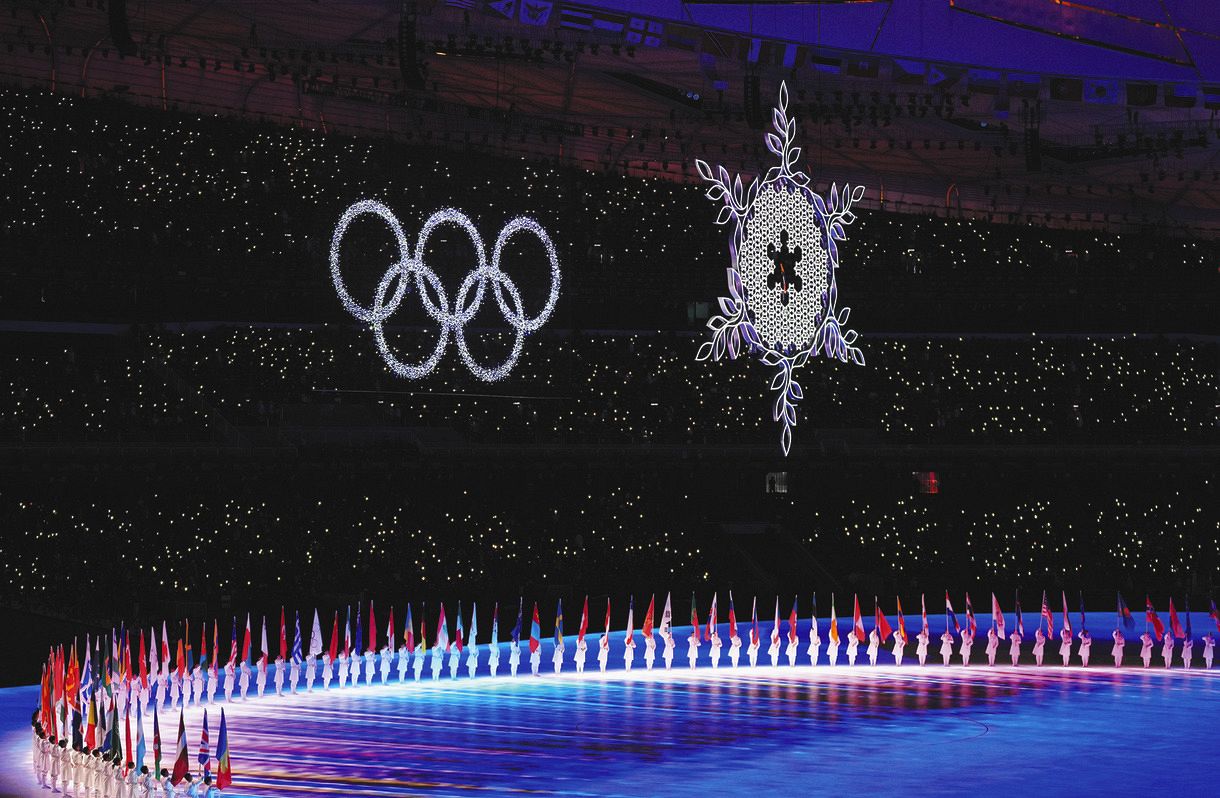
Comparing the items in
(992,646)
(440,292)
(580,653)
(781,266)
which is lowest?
(580,653)

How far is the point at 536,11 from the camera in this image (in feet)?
96.8

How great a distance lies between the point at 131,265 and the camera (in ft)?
105

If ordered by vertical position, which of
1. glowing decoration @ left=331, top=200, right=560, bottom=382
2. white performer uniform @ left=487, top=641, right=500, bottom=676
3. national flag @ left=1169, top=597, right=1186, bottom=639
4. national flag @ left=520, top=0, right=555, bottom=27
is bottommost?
white performer uniform @ left=487, top=641, right=500, bottom=676

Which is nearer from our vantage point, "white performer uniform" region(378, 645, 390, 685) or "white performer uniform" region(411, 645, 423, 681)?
"white performer uniform" region(378, 645, 390, 685)

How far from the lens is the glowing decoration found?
2928 cm

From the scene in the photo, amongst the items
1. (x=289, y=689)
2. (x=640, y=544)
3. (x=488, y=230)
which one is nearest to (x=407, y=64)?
(x=488, y=230)

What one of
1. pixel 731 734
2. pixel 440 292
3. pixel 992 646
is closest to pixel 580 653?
pixel 731 734

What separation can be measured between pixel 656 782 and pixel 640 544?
17.7 meters

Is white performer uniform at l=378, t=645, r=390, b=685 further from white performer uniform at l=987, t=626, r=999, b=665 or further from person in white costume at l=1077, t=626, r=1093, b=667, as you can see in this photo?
person in white costume at l=1077, t=626, r=1093, b=667

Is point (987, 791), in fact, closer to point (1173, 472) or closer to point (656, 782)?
point (656, 782)

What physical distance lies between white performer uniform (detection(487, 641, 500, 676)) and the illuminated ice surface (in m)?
0.69

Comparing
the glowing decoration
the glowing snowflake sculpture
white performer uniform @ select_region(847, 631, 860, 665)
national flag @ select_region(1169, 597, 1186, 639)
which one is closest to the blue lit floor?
white performer uniform @ select_region(847, 631, 860, 665)

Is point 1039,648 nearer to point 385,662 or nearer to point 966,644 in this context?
point 966,644

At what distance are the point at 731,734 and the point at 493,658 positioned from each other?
6671 mm
